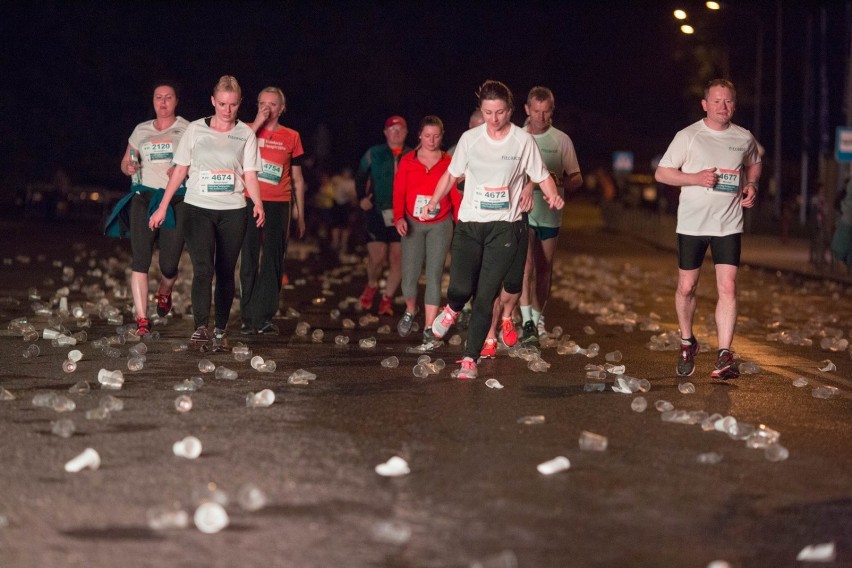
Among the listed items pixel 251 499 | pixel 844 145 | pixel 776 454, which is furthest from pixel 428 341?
pixel 844 145

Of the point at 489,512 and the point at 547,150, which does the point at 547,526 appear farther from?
the point at 547,150

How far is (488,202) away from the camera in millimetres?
9242

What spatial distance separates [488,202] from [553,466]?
3278 millimetres

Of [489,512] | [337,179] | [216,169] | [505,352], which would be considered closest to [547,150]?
[505,352]

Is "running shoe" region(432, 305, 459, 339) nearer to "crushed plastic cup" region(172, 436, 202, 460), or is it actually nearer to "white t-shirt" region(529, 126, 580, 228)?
"white t-shirt" region(529, 126, 580, 228)

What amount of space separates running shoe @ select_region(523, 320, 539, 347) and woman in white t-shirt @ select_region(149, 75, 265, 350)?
2.29m

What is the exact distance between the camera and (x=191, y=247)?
10.5 meters

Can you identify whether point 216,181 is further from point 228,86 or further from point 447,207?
point 447,207

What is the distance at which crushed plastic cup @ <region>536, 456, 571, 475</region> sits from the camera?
621cm

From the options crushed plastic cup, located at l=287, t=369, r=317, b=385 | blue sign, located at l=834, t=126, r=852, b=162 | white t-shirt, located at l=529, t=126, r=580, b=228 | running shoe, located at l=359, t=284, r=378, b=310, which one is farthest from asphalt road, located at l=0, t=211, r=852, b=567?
blue sign, located at l=834, t=126, r=852, b=162

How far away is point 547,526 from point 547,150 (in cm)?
616

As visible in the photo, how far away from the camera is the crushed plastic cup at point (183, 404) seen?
7648mm

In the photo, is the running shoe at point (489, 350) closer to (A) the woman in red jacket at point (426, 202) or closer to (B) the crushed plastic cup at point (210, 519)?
(A) the woman in red jacket at point (426, 202)

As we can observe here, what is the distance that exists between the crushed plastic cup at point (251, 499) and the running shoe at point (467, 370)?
3758mm
